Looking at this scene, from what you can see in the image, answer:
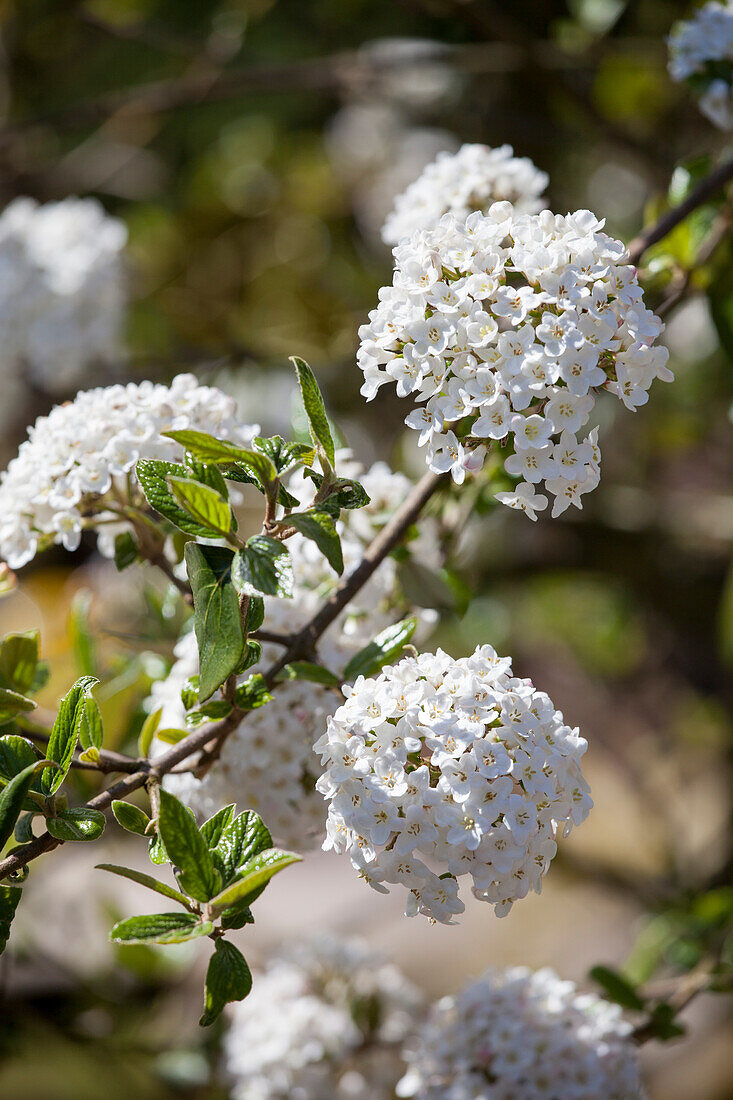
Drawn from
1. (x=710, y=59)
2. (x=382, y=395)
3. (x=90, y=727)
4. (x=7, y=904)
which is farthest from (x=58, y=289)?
(x=7, y=904)

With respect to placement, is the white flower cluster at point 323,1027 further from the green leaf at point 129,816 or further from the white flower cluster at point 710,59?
the white flower cluster at point 710,59

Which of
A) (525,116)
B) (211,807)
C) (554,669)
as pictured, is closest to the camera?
(211,807)

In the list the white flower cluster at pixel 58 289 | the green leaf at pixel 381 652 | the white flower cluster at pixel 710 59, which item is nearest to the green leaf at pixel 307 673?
the green leaf at pixel 381 652

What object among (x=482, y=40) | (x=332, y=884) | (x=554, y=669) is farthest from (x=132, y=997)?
(x=482, y=40)

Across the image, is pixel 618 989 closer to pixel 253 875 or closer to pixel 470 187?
pixel 253 875

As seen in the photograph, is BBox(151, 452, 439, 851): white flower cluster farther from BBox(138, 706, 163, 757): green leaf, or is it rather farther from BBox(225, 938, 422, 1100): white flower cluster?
BBox(225, 938, 422, 1100): white flower cluster

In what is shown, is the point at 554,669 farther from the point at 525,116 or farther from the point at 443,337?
the point at 443,337

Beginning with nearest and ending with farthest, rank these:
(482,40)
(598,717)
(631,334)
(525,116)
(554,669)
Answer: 1. (631,334)
2. (482,40)
3. (525,116)
4. (598,717)
5. (554,669)
